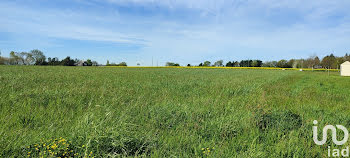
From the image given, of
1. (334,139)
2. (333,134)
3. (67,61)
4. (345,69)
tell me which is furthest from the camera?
(67,61)

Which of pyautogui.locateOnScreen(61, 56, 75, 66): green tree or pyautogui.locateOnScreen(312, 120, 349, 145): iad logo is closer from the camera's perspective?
pyautogui.locateOnScreen(312, 120, 349, 145): iad logo

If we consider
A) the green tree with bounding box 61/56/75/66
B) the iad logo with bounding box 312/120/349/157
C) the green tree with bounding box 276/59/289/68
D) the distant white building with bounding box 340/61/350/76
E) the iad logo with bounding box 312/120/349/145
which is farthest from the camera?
the green tree with bounding box 276/59/289/68

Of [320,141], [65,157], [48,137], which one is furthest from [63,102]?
[320,141]

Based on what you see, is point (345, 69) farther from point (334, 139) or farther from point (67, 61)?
point (67, 61)

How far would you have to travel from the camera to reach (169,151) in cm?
316

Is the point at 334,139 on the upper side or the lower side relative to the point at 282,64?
lower

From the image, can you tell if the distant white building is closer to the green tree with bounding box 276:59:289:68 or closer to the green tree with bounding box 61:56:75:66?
the green tree with bounding box 276:59:289:68

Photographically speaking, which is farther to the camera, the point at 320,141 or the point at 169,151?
the point at 320,141

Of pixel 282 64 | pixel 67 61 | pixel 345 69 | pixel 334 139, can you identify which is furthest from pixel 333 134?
pixel 282 64

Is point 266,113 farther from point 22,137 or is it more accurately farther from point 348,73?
point 348,73

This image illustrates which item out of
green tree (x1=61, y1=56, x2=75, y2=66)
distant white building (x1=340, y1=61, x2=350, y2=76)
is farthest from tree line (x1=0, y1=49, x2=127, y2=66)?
distant white building (x1=340, y1=61, x2=350, y2=76)

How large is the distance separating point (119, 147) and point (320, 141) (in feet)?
12.0

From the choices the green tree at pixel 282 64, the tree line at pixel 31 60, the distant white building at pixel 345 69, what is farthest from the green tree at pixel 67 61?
the green tree at pixel 282 64

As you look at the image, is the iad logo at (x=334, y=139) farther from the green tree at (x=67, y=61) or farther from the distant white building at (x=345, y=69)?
the green tree at (x=67, y=61)
